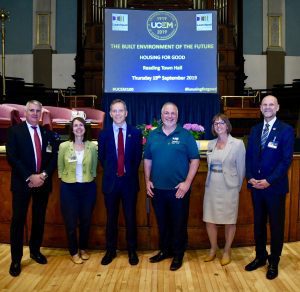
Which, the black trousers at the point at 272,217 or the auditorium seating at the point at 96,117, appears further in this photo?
the auditorium seating at the point at 96,117

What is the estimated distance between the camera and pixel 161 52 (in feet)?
26.4

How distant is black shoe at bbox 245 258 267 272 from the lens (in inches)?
129

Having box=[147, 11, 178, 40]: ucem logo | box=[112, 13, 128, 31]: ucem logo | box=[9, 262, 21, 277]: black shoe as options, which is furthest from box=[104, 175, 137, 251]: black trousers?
box=[147, 11, 178, 40]: ucem logo

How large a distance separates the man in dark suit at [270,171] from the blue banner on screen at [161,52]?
4754 mm

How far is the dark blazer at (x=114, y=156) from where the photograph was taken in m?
3.33

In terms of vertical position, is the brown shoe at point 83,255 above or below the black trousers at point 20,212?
below

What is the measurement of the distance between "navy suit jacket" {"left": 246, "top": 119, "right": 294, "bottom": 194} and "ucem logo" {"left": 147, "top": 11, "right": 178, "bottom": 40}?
5.14m

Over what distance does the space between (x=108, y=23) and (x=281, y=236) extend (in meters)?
5.60

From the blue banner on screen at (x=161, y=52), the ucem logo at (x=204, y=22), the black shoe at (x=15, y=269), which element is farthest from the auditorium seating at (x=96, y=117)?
the black shoe at (x=15, y=269)

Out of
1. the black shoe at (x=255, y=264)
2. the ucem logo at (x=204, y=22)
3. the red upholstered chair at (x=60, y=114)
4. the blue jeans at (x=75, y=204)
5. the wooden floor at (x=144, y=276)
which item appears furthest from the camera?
the red upholstered chair at (x=60, y=114)

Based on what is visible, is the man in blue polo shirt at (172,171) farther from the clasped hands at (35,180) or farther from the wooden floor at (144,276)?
the clasped hands at (35,180)

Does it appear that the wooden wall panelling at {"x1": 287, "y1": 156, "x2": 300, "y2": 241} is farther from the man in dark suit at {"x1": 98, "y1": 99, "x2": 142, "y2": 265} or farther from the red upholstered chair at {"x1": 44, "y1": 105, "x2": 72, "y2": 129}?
the red upholstered chair at {"x1": 44, "y1": 105, "x2": 72, "y2": 129}

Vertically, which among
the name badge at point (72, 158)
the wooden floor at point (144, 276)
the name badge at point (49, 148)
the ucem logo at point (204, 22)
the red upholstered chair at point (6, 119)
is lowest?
the wooden floor at point (144, 276)

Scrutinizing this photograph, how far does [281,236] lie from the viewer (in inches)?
126
